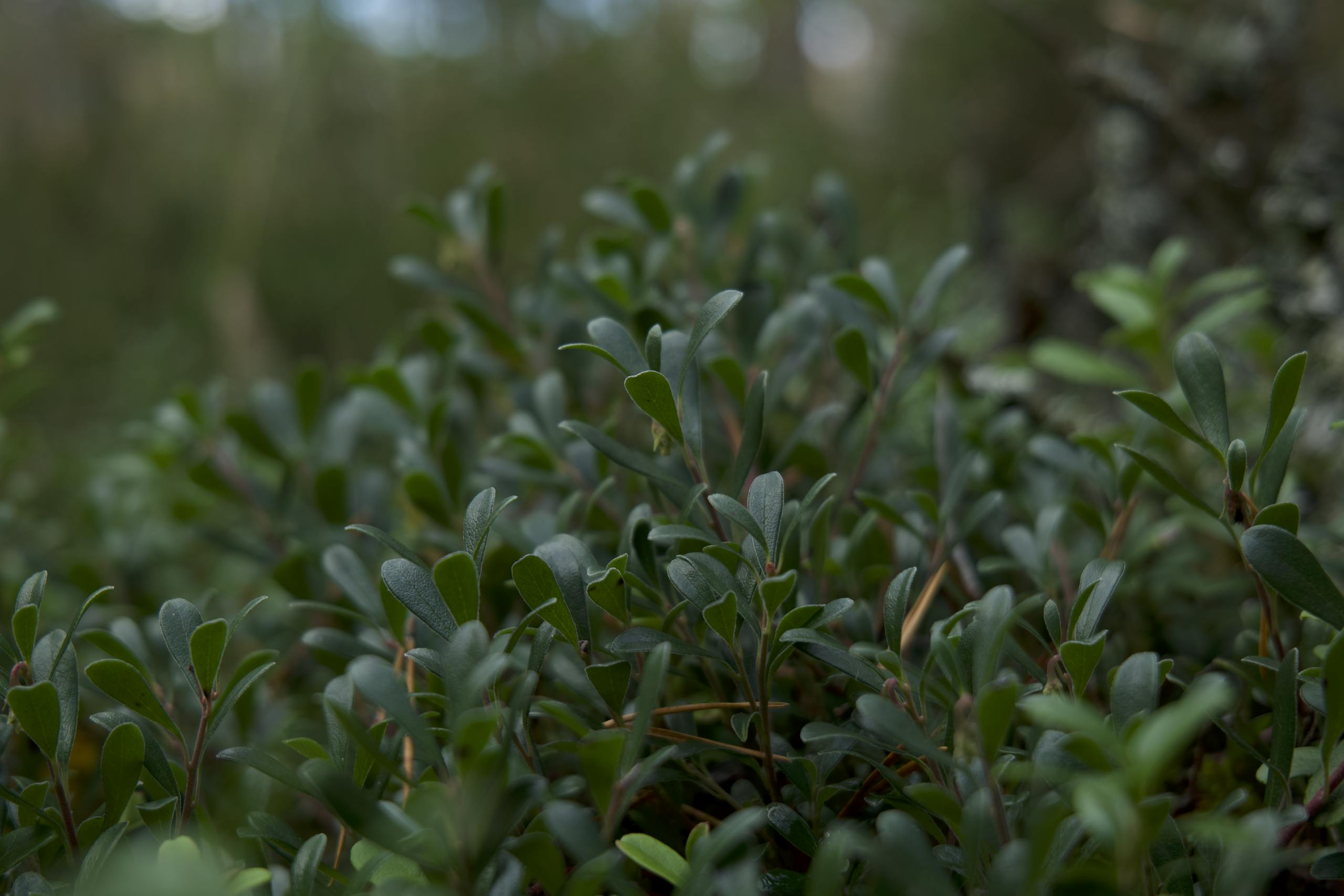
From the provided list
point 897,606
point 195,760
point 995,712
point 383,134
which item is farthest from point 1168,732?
point 383,134

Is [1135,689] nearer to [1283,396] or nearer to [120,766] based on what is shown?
[1283,396]

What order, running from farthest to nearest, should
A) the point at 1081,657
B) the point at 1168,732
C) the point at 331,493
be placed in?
the point at 331,493, the point at 1081,657, the point at 1168,732

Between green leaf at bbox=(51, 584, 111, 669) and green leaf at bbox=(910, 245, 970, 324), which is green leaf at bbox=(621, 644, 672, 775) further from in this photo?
green leaf at bbox=(910, 245, 970, 324)

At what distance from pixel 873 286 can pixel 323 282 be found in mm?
2689

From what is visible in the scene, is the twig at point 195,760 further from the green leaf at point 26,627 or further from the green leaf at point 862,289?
the green leaf at point 862,289

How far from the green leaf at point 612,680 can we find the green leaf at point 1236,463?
261 mm

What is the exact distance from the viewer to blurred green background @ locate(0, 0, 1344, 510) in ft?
8.38

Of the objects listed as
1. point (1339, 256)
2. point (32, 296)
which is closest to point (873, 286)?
point (1339, 256)

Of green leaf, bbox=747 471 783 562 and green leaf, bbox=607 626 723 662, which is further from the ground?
green leaf, bbox=747 471 783 562

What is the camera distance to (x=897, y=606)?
0.37m

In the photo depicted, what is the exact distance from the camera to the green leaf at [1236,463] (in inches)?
14.0

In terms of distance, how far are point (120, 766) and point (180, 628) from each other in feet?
0.19

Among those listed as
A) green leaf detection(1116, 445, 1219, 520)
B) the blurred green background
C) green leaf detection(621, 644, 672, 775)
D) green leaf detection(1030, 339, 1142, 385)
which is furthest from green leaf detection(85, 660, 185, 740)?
the blurred green background

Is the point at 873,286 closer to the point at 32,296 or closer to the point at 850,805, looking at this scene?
the point at 850,805
